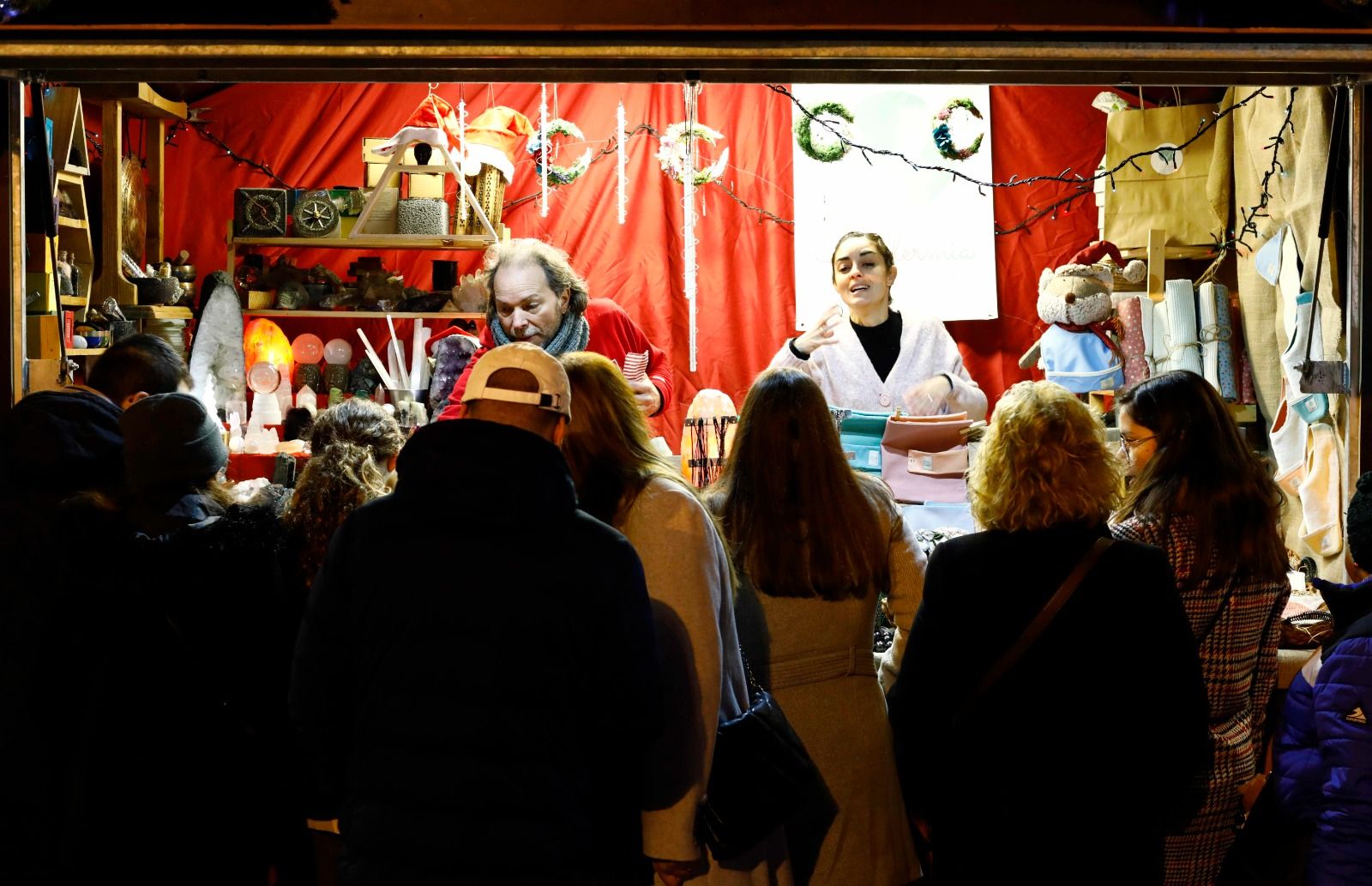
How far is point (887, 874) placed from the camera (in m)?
2.80

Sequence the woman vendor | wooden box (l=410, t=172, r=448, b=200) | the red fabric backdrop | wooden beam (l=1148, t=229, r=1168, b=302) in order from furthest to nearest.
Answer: the red fabric backdrop < wooden box (l=410, t=172, r=448, b=200) < wooden beam (l=1148, t=229, r=1168, b=302) < the woman vendor

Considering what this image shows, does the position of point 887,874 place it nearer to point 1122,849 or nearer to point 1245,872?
point 1122,849

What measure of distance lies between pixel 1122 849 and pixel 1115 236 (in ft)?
12.8

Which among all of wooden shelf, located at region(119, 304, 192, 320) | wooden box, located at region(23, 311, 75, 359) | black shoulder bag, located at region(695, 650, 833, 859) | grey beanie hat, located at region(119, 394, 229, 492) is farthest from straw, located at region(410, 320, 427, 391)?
black shoulder bag, located at region(695, 650, 833, 859)

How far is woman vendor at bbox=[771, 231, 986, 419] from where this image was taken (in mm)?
4688

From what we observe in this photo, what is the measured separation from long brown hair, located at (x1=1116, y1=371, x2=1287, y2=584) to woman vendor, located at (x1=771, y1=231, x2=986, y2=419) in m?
1.72

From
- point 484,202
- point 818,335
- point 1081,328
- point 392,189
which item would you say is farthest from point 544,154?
point 1081,328

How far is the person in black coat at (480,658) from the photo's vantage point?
199cm

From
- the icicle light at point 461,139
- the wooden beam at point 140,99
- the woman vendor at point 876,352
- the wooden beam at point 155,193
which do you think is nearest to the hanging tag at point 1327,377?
the woman vendor at point 876,352

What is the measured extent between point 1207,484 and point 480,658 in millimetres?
1700

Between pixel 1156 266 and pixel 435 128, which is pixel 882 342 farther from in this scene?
pixel 435 128

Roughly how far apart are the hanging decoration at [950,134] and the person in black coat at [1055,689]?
3.89 metres

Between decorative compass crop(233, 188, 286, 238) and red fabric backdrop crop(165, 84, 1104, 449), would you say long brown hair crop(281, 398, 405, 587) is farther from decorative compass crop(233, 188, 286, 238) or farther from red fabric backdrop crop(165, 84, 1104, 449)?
red fabric backdrop crop(165, 84, 1104, 449)

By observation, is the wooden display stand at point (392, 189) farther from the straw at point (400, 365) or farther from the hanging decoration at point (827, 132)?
the hanging decoration at point (827, 132)
